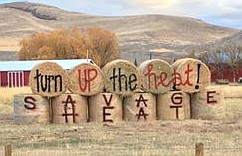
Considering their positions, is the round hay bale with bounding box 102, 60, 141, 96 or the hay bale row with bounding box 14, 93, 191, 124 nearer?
the hay bale row with bounding box 14, 93, 191, 124

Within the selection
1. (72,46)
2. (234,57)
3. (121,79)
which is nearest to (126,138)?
(121,79)

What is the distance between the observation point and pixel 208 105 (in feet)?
77.0

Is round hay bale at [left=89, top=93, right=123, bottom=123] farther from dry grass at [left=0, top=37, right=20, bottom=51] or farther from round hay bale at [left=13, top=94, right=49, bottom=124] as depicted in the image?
dry grass at [left=0, top=37, right=20, bottom=51]

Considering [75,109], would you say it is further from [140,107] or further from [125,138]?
[125,138]

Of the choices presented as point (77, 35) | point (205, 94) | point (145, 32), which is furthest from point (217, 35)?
point (205, 94)

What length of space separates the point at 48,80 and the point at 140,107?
2.97 meters

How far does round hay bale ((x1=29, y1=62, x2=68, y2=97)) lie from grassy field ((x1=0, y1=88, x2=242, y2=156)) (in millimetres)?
1194

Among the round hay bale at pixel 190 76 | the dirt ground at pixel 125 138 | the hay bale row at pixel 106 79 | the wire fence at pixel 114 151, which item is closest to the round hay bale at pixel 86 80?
the hay bale row at pixel 106 79

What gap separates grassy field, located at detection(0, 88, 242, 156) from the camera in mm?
14914

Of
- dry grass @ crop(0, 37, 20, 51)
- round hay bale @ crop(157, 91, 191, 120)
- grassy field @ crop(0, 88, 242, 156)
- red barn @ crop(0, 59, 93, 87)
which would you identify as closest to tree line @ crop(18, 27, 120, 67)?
red barn @ crop(0, 59, 93, 87)

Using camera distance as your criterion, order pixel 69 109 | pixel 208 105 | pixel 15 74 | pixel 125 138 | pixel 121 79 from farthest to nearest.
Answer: pixel 15 74
pixel 208 105
pixel 121 79
pixel 69 109
pixel 125 138

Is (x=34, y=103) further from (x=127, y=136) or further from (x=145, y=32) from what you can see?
(x=145, y=32)

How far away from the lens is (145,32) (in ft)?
623

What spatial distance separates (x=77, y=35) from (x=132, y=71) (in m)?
65.5
